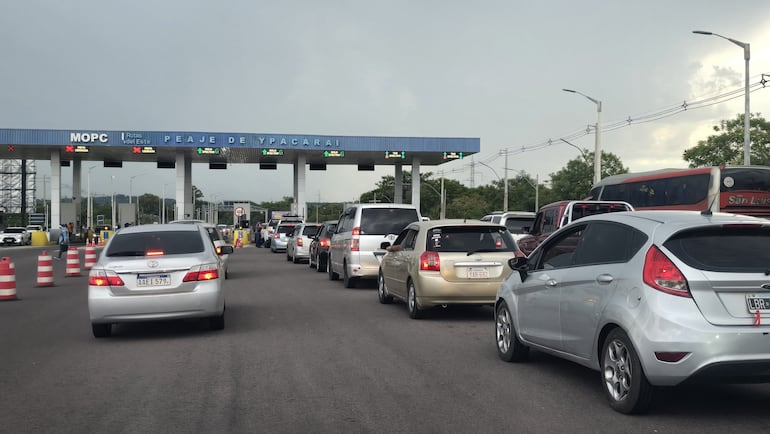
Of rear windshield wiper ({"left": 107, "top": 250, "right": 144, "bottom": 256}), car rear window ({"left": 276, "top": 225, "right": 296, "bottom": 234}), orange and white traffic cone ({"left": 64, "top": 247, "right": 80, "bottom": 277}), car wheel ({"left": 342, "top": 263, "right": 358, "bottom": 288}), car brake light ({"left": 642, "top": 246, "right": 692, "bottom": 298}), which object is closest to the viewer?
car brake light ({"left": 642, "top": 246, "right": 692, "bottom": 298})

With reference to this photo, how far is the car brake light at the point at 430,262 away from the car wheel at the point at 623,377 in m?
5.56

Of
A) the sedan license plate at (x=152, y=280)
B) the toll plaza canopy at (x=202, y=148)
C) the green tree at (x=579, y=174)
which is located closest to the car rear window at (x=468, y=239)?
the sedan license plate at (x=152, y=280)

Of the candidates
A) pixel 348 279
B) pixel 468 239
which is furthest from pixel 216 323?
pixel 348 279

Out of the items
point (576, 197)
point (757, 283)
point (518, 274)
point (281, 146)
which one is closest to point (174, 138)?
point (281, 146)

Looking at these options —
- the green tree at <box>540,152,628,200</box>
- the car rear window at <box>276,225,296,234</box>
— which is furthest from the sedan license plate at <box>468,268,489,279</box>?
the green tree at <box>540,152,628,200</box>

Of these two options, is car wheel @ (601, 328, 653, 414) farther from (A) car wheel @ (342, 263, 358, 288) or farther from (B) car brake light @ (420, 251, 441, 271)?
(A) car wheel @ (342, 263, 358, 288)

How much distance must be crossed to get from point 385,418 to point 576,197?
87317 mm

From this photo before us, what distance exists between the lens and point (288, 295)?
1641 cm

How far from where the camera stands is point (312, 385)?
710 centimetres

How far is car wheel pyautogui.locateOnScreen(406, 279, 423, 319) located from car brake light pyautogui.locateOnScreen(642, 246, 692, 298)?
6.34 m

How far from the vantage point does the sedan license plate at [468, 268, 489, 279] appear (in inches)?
457

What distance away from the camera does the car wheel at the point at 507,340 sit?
8.07m

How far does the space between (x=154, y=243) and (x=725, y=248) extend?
7870 mm

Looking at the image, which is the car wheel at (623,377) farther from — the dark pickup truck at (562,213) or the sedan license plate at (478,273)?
the dark pickup truck at (562,213)
